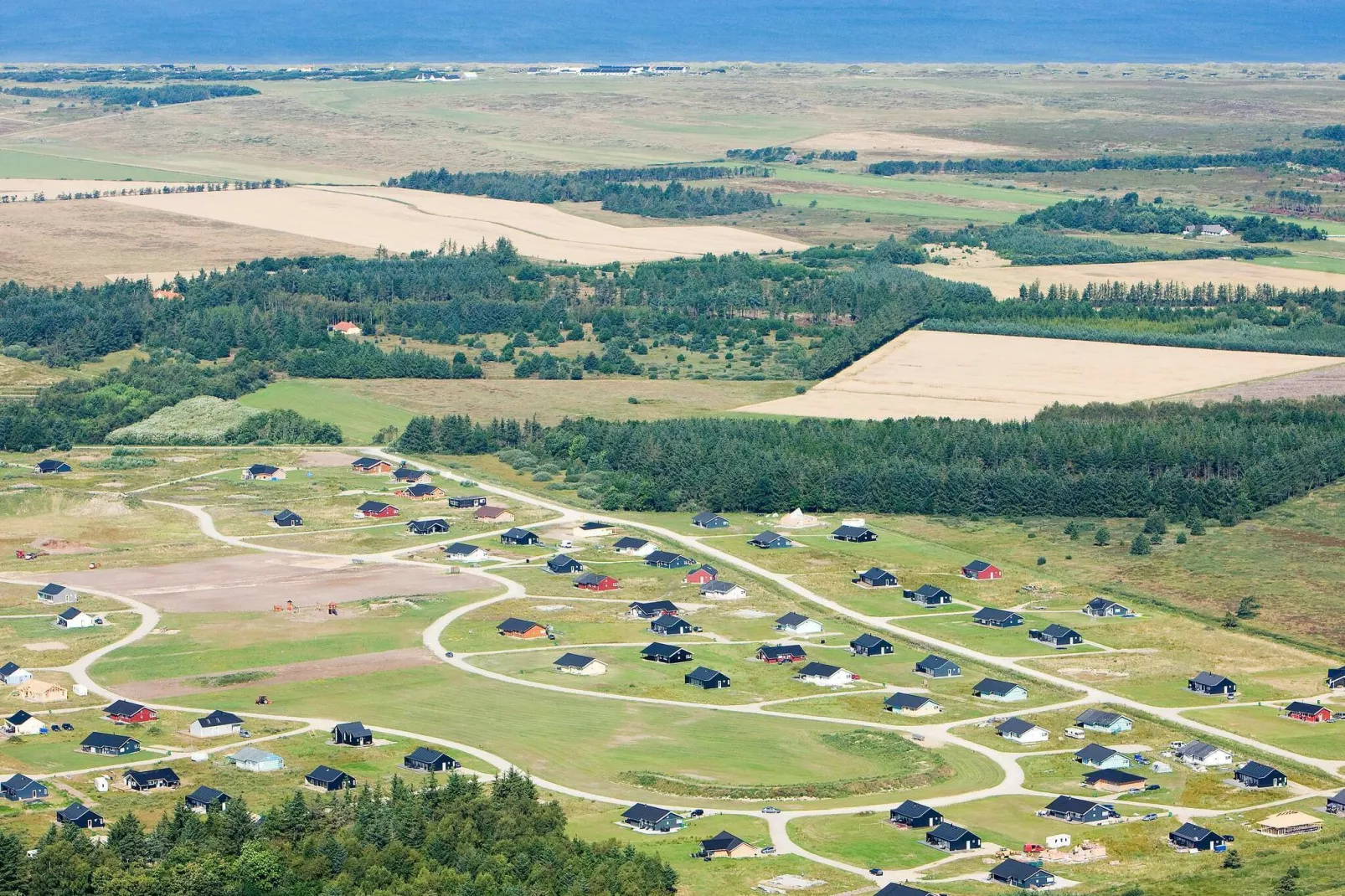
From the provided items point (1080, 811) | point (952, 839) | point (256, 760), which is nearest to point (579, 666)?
point (256, 760)

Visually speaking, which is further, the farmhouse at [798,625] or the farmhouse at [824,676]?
the farmhouse at [798,625]

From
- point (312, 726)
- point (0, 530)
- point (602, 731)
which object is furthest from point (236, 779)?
point (0, 530)

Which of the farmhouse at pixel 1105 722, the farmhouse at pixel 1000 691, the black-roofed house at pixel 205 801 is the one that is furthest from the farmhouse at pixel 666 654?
the black-roofed house at pixel 205 801

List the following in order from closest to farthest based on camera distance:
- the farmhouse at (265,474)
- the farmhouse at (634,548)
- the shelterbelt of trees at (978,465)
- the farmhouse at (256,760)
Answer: the farmhouse at (256,760), the farmhouse at (634,548), the shelterbelt of trees at (978,465), the farmhouse at (265,474)

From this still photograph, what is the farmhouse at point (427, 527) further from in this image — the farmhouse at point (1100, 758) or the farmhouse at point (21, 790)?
the farmhouse at point (1100, 758)

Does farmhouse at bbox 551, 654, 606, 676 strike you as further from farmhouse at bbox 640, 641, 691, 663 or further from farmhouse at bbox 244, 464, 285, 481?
farmhouse at bbox 244, 464, 285, 481

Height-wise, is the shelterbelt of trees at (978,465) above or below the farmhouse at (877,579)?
above
